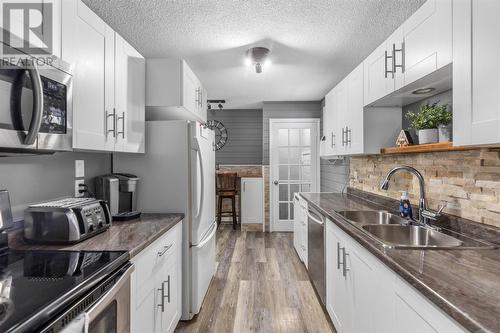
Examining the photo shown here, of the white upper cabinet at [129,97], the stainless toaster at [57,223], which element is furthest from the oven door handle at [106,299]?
the white upper cabinet at [129,97]

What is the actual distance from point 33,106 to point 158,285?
1.16m

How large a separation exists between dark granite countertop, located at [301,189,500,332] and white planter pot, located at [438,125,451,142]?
507 mm

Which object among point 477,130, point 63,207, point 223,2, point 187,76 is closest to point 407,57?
point 477,130

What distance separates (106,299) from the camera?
1.03 m

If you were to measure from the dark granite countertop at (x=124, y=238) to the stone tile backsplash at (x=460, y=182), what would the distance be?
5.89 feet

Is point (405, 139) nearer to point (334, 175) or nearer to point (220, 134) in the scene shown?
point (334, 175)

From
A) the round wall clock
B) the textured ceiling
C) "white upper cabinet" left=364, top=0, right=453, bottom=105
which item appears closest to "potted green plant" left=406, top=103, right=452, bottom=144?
"white upper cabinet" left=364, top=0, right=453, bottom=105

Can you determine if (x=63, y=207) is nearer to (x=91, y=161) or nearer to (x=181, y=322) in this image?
(x=91, y=161)

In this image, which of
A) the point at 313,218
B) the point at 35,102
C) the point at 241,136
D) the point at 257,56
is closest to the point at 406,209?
the point at 313,218

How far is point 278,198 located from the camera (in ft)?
16.5

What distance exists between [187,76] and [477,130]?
2035mm

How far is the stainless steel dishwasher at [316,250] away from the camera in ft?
7.64

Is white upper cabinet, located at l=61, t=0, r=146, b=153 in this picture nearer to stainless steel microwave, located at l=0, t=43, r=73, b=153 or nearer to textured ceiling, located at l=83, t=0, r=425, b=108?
stainless steel microwave, located at l=0, t=43, r=73, b=153

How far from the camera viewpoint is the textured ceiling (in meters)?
1.98
